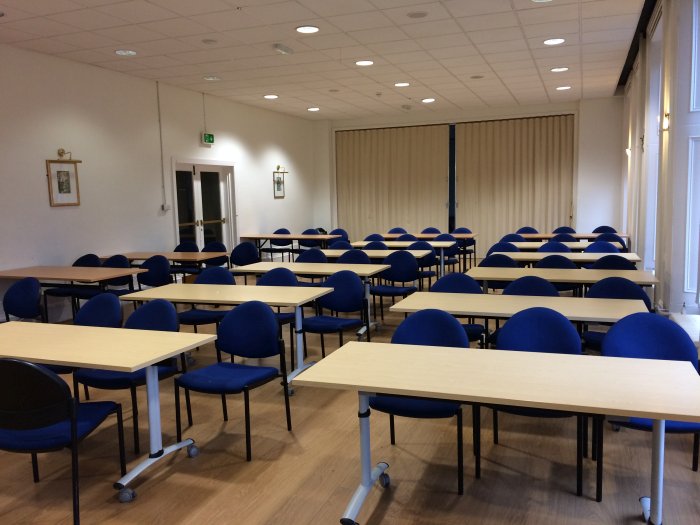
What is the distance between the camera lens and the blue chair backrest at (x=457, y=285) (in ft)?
15.3

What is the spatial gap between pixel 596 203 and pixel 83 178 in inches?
371

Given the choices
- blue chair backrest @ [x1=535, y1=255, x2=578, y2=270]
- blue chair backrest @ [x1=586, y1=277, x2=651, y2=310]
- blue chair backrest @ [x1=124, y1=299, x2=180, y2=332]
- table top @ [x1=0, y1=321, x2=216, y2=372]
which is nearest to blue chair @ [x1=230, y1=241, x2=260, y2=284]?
blue chair backrest @ [x1=535, y1=255, x2=578, y2=270]

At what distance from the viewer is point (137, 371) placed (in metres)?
3.37

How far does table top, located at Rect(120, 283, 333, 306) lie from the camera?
448 centimetres

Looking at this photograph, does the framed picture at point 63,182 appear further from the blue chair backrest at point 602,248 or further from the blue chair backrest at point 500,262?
the blue chair backrest at point 602,248

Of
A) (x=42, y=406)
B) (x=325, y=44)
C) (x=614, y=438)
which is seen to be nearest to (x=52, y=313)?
(x=325, y=44)

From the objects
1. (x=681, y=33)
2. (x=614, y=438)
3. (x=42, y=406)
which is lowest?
(x=614, y=438)

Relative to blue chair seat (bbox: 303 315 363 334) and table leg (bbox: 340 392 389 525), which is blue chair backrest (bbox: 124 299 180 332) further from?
table leg (bbox: 340 392 389 525)

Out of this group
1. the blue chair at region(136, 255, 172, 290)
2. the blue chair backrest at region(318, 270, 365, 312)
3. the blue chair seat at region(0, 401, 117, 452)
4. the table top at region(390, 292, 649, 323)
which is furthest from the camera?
the blue chair at region(136, 255, 172, 290)

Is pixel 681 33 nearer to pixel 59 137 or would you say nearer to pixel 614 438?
pixel 614 438

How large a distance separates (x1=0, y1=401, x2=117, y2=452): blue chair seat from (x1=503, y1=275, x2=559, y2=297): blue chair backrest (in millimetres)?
2951

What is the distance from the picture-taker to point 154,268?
7164mm

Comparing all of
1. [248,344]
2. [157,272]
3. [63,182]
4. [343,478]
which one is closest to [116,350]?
[248,344]

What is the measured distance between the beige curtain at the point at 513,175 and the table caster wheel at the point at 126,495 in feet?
35.3
